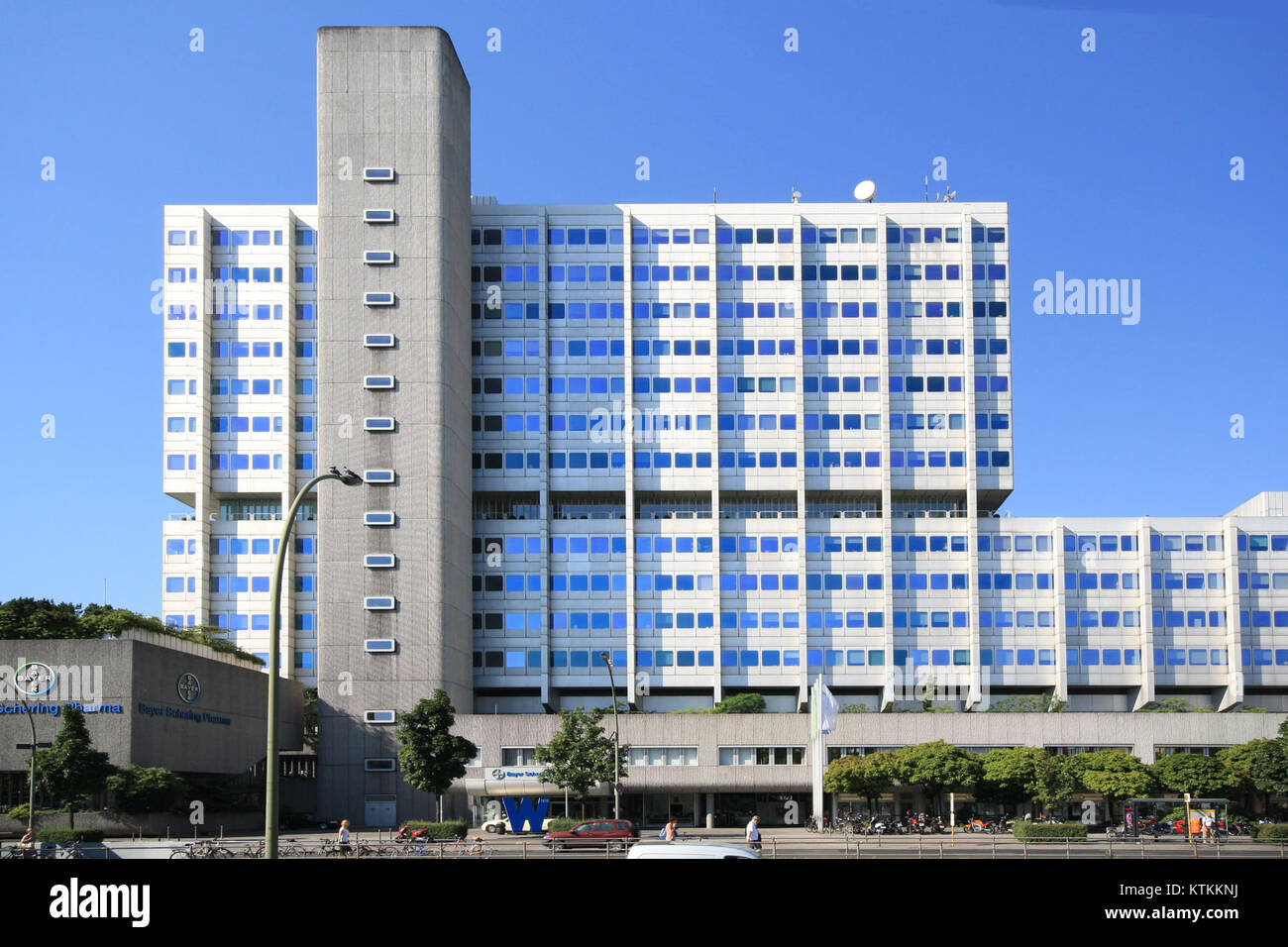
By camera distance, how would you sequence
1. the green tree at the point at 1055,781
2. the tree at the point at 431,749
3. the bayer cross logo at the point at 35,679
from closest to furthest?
the bayer cross logo at the point at 35,679 → the tree at the point at 431,749 → the green tree at the point at 1055,781

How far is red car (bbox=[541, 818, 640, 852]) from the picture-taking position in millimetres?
51375

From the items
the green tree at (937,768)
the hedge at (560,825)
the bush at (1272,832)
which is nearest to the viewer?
the bush at (1272,832)

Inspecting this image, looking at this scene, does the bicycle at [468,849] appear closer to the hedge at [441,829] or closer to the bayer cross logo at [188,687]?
the hedge at [441,829]

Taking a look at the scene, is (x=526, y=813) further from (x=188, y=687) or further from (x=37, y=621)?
(x=37, y=621)

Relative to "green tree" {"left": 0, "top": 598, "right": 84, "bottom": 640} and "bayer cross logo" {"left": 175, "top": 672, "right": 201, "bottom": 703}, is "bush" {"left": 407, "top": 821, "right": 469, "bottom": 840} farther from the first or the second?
"green tree" {"left": 0, "top": 598, "right": 84, "bottom": 640}

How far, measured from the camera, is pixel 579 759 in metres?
74.2

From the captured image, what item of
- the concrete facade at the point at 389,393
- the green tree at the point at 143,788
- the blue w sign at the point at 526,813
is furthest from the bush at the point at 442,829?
the concrete facade at the point at 389,393

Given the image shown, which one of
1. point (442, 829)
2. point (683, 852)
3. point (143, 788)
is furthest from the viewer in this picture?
point (442, 829)

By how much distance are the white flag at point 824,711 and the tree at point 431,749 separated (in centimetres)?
2149

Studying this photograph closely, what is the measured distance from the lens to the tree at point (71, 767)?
2277 inches

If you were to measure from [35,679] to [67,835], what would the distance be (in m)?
10.4

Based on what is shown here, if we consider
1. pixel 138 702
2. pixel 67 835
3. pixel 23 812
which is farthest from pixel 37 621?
pixel 67 835

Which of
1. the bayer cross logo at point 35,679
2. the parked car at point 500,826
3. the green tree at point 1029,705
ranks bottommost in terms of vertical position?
the parked car at point 500,826

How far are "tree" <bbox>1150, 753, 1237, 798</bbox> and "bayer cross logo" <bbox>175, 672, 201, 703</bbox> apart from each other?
5989cm
